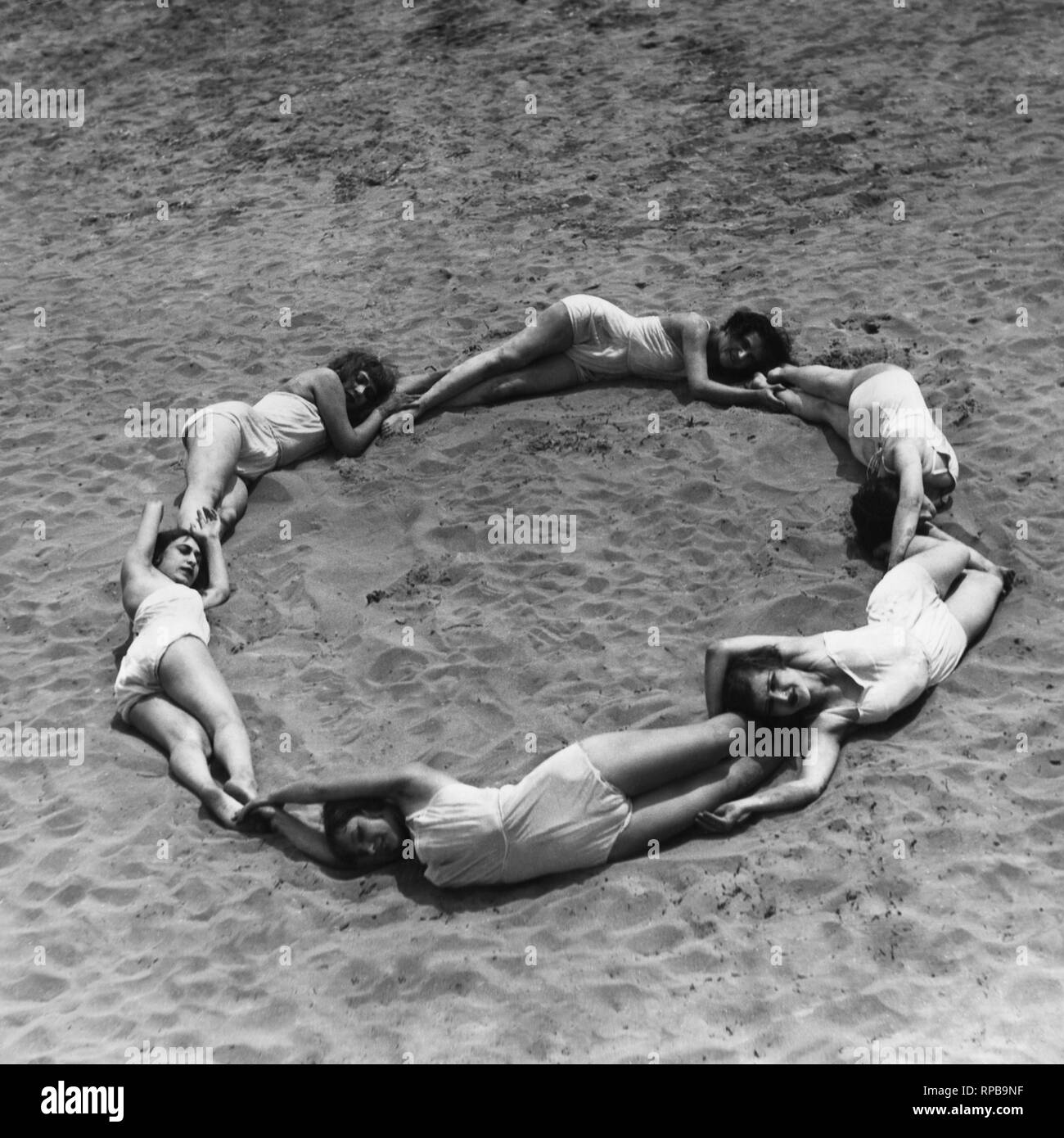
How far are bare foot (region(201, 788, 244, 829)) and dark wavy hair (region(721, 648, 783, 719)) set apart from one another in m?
2.24

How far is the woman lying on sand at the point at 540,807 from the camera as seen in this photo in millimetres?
6008

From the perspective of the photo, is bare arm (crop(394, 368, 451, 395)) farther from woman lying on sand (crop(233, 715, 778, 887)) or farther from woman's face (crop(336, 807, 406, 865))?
woman's face (crop(336, 807, 406, 865))

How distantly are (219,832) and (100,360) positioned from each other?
512 centimetres

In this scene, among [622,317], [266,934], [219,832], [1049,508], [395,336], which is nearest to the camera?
[266,934]

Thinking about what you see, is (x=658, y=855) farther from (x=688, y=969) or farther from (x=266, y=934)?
(x=266, y=934)

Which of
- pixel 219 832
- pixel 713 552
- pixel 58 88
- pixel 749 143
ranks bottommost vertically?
pixel 219 832

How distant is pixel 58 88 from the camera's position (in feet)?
49.0

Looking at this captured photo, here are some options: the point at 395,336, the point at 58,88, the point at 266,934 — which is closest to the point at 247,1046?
the point at 266,934

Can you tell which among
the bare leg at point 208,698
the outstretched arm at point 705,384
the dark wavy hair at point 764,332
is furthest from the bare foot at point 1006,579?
the bare leg at point 208,698

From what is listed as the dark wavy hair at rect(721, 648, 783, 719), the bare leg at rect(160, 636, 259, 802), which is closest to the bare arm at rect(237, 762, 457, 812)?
the bare leg at rect(160, 636, 259, 802)

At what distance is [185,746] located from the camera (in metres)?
6.89

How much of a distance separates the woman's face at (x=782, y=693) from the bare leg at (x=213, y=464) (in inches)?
→ 145

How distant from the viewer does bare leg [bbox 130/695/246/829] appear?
6.60 metres

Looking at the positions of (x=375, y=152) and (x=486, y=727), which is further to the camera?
(x=375, y=152)
